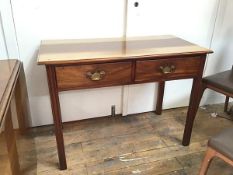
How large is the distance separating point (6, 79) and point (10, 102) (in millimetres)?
173

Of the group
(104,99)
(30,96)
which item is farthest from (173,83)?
(30,96)

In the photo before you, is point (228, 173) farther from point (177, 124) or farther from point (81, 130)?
A: point (81, 130)

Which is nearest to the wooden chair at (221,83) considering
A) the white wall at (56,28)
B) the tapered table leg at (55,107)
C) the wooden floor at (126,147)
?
the wooden floor at (126,147)

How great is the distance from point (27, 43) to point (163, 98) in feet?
3.98

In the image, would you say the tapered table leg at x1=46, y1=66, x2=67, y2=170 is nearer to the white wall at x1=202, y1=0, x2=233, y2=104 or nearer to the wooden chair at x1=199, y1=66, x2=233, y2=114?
the wooden chair at x1=199, y1=66, x2=233, y2=114

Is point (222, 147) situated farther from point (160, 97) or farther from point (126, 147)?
point (160, 97)

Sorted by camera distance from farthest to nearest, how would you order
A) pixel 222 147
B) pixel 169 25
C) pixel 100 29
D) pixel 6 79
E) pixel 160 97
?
1. pixel 160 97
2. pixel 169 25
3. pixel 100 29
4. pixel 6 79
5. pixel 222 147

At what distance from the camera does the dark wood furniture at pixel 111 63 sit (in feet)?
4.01

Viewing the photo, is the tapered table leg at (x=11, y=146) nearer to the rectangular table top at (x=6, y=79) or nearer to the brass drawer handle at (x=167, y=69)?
the rectangular table top at (x=6, y=79)

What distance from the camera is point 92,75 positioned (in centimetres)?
126

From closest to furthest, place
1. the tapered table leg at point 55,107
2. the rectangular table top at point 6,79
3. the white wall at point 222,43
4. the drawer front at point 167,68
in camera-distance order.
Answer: the rectangular table top at point 6,79, the tapered table leg at point 55,107, the drawer front at point 167,68, the white wall at point 222,43

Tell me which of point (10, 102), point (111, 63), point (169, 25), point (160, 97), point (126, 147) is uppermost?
point (169, 25)

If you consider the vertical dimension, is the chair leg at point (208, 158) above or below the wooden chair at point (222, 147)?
below

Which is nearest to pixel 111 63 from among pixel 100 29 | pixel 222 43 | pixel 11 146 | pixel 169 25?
pixel 100 29
